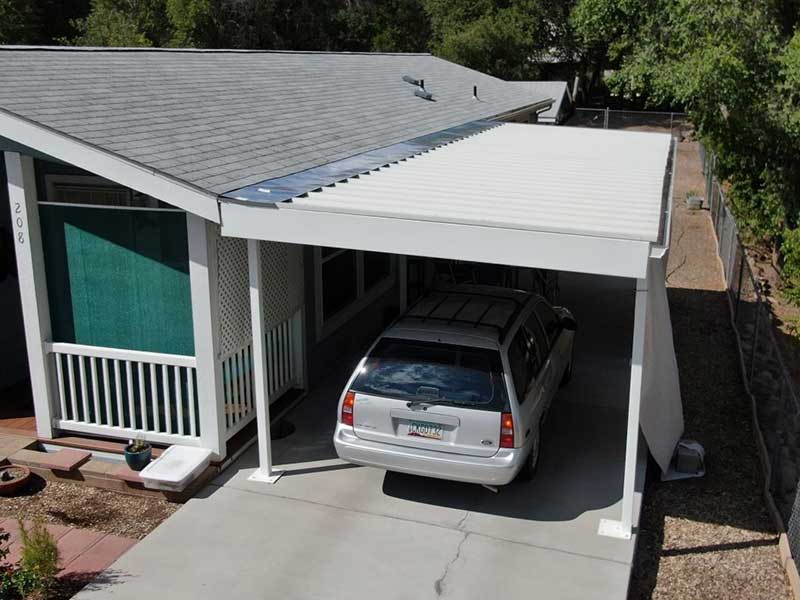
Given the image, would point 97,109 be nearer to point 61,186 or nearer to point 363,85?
point 61,186

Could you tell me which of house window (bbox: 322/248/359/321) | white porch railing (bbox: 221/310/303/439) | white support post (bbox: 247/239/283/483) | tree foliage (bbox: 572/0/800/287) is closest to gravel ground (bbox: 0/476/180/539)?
white support post (bbox: 247/239/283/483)

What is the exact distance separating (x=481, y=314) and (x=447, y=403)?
136cm

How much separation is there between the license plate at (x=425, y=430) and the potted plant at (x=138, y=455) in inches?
102

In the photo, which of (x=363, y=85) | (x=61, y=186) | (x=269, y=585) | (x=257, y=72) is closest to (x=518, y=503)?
(x=269, y=585)

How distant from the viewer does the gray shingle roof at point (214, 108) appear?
7.28 m

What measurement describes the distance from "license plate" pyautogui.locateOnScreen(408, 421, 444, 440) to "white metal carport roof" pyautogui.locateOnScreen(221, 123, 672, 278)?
4.98 ft

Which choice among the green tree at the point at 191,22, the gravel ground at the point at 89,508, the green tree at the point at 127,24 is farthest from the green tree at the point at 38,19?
the gravel ground at the point at 89,508

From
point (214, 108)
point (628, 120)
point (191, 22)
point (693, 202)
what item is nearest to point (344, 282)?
point (214, 108)

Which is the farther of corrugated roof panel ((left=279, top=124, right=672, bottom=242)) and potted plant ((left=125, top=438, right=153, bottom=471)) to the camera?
potted plant ((left=125, top=438, right=153, bottom=471))

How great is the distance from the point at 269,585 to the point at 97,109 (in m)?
4.71

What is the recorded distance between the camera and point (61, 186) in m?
8.07

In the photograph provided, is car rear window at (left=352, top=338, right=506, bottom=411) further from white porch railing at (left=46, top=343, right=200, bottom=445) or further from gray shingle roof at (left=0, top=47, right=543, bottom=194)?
gray shingle roof at (left=0, top=47, right=543, bottom=194)

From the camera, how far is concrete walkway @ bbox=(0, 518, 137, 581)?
643 cm

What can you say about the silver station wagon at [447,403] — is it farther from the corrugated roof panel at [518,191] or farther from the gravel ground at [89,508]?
the gravel ground at [89,508]
